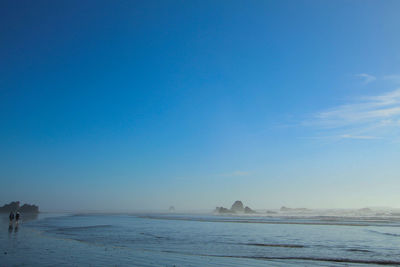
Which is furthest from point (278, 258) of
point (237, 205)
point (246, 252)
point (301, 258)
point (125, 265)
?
point (237, 205)

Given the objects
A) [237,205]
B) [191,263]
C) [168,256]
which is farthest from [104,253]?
[237,205]

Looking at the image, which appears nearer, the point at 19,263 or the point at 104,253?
the point at 19,263

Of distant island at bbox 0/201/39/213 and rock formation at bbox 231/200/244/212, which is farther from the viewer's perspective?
rock formation at bbox 231/200/244/212

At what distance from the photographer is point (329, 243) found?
26391mm

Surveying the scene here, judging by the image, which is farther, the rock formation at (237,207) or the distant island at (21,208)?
the rock formation at (237,207)

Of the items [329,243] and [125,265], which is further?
[329,243]

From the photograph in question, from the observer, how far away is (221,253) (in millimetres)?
20719

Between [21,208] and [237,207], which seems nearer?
[21,208]

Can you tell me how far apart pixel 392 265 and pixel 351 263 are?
235 centimetres

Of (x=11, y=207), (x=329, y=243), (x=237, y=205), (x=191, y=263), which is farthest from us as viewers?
(x=237, y=205)

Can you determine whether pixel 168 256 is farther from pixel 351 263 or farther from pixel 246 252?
pixel 351 263

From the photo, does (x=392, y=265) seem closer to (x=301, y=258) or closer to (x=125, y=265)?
(x=301, y=258)

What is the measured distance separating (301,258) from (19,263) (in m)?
17.0

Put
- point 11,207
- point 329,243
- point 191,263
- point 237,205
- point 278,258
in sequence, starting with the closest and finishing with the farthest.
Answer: point 191,263 < point 278,258 < point 329,243 < point 11,207 < point 237,205
